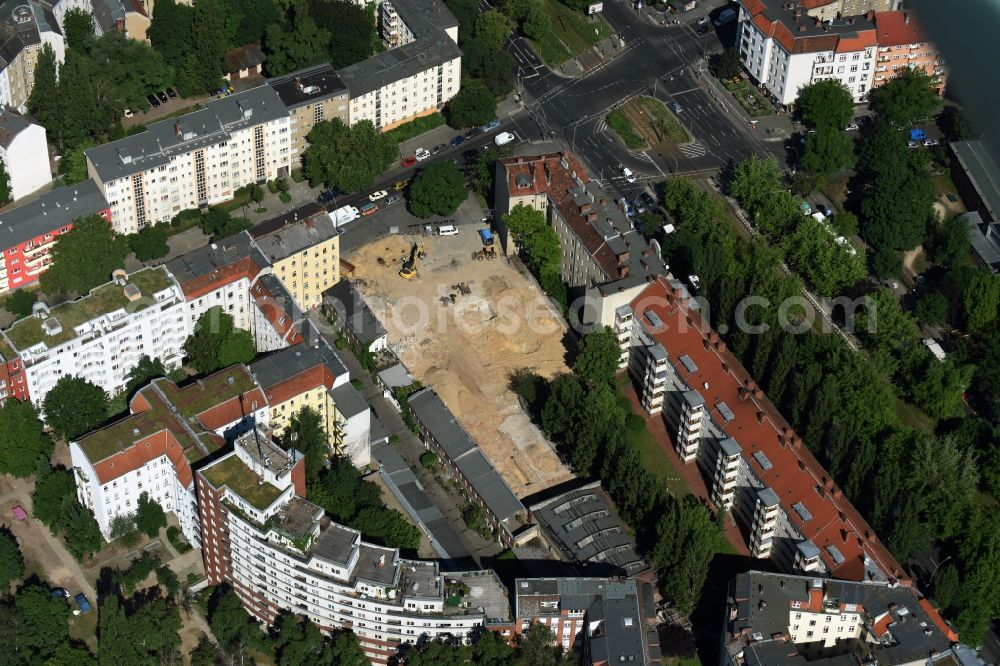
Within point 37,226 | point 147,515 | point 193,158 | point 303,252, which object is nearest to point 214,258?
point 303,252

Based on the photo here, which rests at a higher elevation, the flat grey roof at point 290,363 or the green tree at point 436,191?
the flat grey roof at point 290,363

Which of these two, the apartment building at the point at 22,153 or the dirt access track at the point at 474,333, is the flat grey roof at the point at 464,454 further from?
the apartment building at the point at 22,153

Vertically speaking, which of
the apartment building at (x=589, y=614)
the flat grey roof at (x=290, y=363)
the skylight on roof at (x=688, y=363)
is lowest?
the apartment building at (x=589, y=614)

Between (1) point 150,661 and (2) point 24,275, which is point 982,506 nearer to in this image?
(1) point 150,661

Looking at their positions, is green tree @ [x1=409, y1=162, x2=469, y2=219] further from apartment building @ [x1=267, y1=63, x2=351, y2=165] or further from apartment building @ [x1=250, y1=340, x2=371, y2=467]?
apartment building @ [x1=250, y1=340, x2=371, y2=467]

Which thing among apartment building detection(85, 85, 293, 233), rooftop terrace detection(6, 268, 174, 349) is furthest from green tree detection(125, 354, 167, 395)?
apartment building detection(85, 85, 293, 233)

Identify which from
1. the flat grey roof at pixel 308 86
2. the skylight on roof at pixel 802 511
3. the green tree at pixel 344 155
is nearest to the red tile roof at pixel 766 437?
the skylight on roof at pixel 802 511
